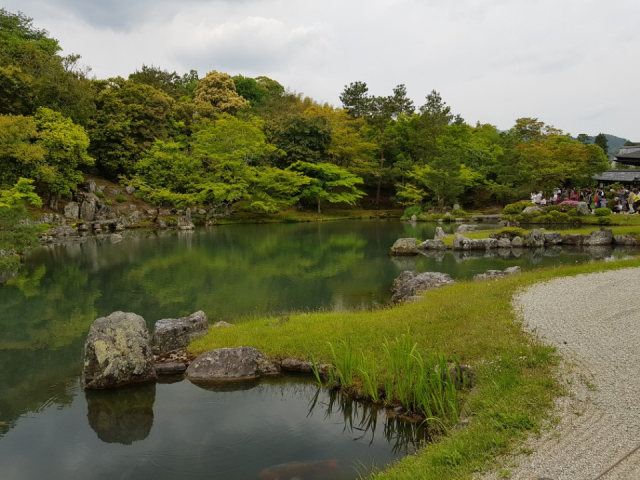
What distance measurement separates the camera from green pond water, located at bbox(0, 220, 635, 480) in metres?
5.19

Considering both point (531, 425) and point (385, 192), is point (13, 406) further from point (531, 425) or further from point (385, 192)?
point (385, 192)

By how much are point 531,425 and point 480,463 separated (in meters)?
0.79

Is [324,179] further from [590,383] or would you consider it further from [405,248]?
[590,383]

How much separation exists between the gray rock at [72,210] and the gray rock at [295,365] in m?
28.9

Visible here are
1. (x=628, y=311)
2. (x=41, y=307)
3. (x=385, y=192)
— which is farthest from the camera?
(x=385, y=192)

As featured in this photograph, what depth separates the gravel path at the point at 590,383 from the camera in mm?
3492

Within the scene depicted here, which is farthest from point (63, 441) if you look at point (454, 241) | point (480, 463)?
point (454, 241)

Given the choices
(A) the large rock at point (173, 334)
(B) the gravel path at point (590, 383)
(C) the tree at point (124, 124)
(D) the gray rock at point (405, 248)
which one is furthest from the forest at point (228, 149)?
(B) the gravel path at point (590, 383)

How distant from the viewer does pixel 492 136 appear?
49.0m

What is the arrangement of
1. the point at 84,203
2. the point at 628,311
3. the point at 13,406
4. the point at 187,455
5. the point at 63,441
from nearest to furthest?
the point at 187,455 → the point at 63,441 → the point at 13,406 → the point at 628,311 → the point at 84,203

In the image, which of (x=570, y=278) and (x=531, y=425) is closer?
(x=531, y=425)

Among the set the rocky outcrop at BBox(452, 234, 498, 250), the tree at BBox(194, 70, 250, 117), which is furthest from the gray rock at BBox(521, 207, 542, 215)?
the tree at BBox(194, 70, 250, 117)

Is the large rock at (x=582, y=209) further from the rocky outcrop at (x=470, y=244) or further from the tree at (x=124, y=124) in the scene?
the tree at (x=124, y=124)

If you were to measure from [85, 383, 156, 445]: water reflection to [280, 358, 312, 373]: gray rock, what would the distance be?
2.06 metres
